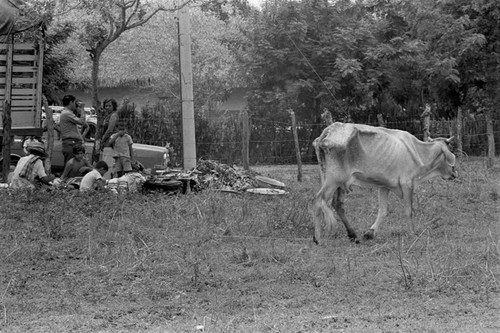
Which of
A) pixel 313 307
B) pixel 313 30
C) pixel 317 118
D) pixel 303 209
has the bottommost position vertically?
pixel 313 307

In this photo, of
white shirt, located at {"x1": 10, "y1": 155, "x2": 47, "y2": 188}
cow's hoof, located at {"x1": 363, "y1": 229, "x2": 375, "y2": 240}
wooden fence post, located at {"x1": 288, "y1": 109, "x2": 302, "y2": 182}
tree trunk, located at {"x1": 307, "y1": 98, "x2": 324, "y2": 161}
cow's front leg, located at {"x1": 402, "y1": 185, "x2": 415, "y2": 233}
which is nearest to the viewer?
cow's hoof, located at {"x1": 363, "y1": 229, "x2": 375, "y2": 240}

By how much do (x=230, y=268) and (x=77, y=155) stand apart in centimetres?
534

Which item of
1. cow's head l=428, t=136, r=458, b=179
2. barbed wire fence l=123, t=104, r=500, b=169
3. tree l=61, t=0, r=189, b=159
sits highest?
tree l=61, t=0, r=189, b=159

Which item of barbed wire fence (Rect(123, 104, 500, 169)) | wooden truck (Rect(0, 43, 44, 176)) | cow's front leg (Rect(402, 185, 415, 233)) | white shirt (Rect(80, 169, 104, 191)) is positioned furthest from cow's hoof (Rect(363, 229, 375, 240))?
barbed wire fence (Rect(123, 104, 500, 169))

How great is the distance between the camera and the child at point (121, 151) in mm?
13672

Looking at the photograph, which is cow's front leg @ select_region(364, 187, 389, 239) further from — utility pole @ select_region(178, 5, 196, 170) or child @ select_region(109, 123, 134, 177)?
child @ select_region(109, 123, 134, 177)

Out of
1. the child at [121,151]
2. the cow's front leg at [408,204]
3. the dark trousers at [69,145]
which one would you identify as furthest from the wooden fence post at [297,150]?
the cow's front leg at [408,204]

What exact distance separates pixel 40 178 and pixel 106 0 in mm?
2876

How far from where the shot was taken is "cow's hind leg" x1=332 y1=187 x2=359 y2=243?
966 centimetres

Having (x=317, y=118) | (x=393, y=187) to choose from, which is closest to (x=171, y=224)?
(x=393, y=187)

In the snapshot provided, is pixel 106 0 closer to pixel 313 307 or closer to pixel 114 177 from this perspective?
pixel 114 177

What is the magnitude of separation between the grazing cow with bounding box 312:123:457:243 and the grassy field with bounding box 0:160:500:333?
0.37 m

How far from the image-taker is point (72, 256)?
8.51 metres

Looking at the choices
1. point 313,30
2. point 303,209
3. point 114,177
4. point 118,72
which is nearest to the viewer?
point 303,209
